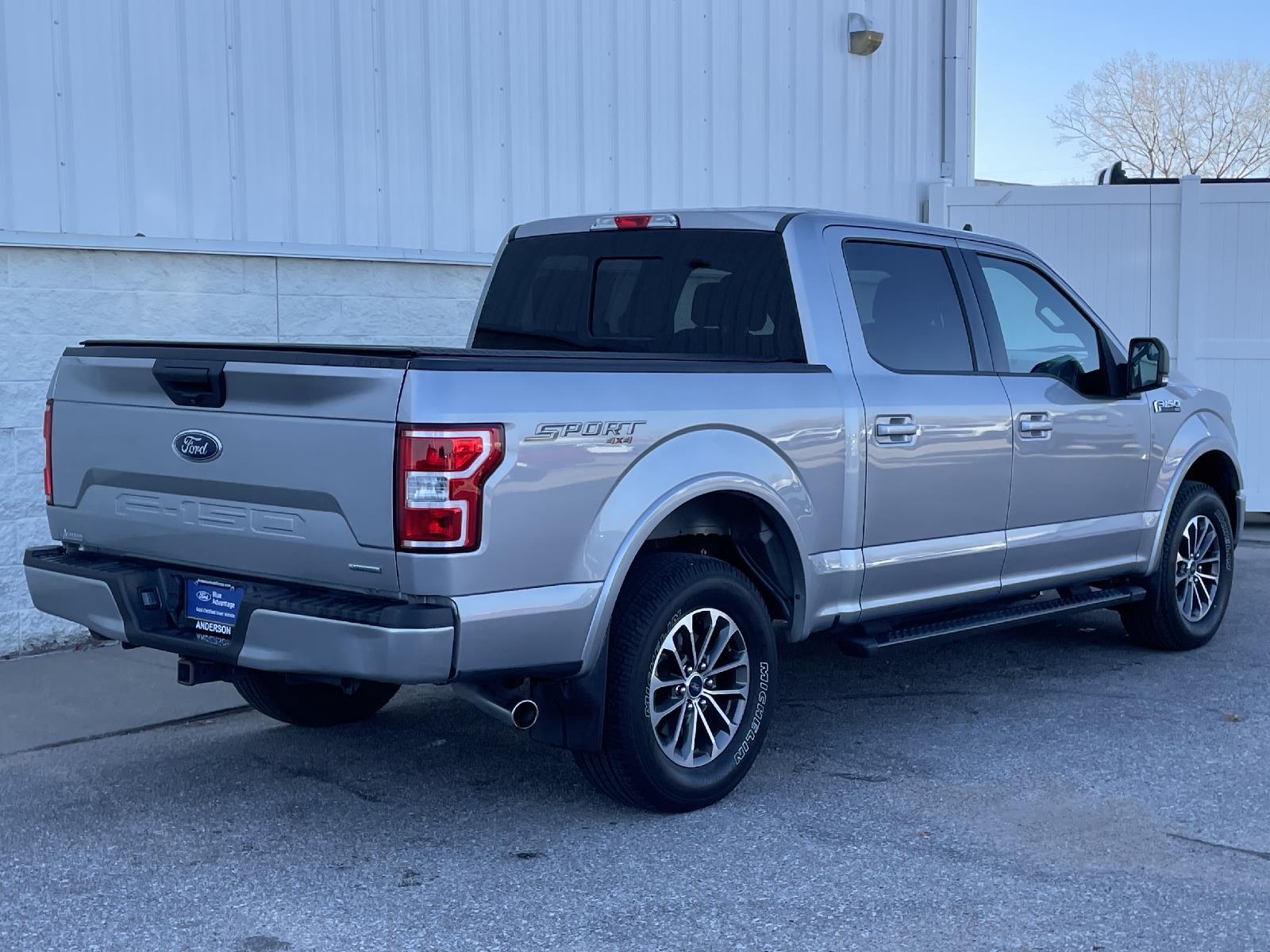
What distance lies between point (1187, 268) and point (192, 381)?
30.2ft

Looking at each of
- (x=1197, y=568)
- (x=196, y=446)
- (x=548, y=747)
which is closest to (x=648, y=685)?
(x=548, y=747)

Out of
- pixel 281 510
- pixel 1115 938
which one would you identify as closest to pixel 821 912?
pixel 1115 938

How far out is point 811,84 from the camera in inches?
452

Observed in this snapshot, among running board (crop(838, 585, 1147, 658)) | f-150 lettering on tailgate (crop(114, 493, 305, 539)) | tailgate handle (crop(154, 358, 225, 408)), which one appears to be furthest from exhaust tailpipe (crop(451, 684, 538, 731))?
running board (crop(838, 585, 1147, 658))

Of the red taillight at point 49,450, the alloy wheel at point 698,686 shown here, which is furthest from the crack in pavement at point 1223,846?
the red taillight at point 49,450

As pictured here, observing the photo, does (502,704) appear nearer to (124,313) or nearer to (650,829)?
(650,829)

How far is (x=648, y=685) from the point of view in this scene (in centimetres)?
466

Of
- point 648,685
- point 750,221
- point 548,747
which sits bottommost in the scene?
point 548,747

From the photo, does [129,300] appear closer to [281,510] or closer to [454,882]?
[281,510]

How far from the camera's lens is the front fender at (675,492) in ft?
14.7

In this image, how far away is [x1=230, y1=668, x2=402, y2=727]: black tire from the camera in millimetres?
5547

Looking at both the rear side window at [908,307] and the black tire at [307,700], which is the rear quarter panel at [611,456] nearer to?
the rear side window at [908,307]

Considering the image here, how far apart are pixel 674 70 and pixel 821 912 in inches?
294

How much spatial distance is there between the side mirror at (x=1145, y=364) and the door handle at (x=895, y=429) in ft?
5.43
